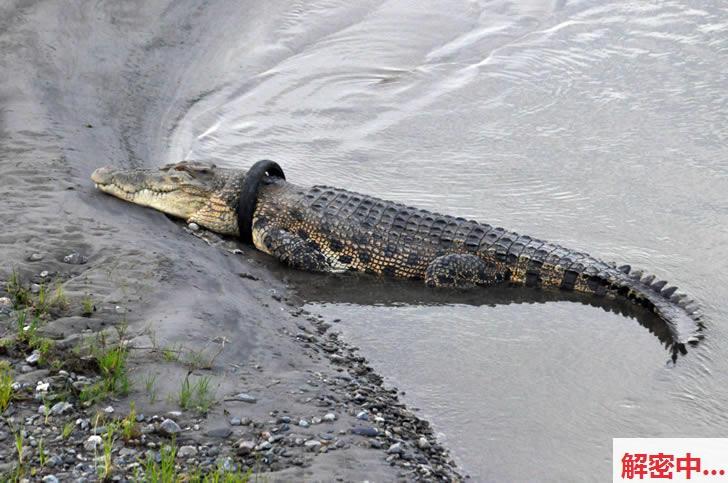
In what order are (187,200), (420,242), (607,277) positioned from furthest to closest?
(187,200)
(420,242)
(607,277)

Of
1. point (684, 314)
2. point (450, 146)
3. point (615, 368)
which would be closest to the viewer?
point (615, 368)

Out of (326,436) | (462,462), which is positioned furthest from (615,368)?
(326,436)

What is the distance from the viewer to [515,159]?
11.0m

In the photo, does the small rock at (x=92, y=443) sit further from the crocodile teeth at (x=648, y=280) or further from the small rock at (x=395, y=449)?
the crocodile teeth at (x=648, y=280)

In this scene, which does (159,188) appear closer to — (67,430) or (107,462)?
(67,430)

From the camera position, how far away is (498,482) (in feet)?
19.7

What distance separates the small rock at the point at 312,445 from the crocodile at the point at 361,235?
3520mm

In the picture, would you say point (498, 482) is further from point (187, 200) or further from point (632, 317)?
point (187, 200)

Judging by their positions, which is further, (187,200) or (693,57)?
(693,57)

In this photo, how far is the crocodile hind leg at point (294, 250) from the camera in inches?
368

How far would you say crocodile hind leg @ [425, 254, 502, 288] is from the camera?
9016mm

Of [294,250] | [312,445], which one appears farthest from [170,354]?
[294,250]

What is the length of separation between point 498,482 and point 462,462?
29 cm

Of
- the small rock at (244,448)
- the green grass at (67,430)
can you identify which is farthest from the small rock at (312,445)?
the green grass at (67,430)
